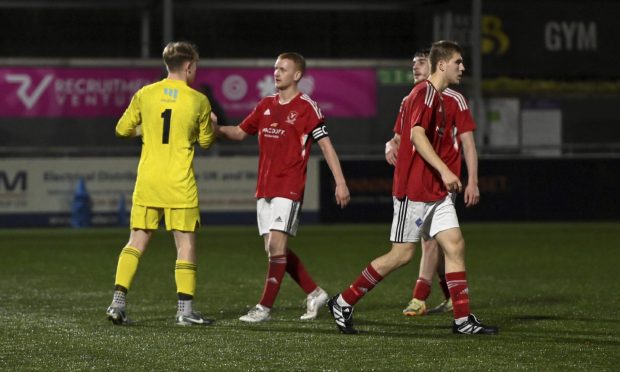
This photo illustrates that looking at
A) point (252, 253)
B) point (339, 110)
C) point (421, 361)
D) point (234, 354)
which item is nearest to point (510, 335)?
point (421, 361)

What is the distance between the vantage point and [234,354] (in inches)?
287

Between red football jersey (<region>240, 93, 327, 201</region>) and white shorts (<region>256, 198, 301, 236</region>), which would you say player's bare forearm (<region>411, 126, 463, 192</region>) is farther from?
white shorts (<region>256, 198, 301, 236</region>)

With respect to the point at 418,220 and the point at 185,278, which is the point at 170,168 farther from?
the point at 418,220

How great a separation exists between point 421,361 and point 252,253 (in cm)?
919

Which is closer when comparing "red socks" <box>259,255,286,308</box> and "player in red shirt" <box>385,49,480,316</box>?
"player in red shirt" <box>385,49,480,316</box>

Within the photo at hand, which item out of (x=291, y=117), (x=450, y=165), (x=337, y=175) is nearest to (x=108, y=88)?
(x=291, y=117)

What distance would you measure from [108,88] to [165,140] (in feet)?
63.5

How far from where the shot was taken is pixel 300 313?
9.60m

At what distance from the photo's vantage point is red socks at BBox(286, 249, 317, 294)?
9.31m

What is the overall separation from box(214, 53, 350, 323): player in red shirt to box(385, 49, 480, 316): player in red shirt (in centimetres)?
63

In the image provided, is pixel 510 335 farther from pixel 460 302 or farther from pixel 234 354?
pixel 234 354

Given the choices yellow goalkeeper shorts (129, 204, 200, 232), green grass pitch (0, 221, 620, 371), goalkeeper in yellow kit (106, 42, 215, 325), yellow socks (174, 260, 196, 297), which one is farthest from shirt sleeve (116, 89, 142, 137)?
green grass pitch (0, 221, 620, 371)

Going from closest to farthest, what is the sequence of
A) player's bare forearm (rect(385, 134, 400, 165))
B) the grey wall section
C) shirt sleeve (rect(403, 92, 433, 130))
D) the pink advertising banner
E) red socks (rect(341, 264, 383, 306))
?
shirt sleeve (rect(403, 92, 433, 130)) → red socks (rect(341, 264, 383, 306)) → player's bare forearm (rect(385, 134, 400, 165)) → the grey wall section → the pink advertising banner

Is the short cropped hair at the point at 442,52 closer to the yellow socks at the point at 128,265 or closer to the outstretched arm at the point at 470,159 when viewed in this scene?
the outstretched arm at the point at 470,159
